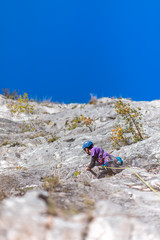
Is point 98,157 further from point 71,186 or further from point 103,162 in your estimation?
point 71,186

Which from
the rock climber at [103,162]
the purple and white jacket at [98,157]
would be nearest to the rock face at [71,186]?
the rock climber at [103,162]

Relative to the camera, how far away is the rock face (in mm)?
1969

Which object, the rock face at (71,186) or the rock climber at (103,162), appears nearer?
the rock face at (71,186)

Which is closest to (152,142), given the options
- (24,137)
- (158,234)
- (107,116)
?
(158,234)

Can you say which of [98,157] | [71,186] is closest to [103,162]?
[98,157]

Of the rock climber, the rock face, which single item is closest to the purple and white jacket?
the rock climber

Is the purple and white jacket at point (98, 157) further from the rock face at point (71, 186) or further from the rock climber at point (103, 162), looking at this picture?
the rock face at point (71, 186)

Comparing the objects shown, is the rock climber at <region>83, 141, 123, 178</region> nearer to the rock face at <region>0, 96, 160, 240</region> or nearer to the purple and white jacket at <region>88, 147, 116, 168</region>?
the purple and white jacket at <region>88, 147, 116, 168</region>

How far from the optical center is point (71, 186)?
5633 mm

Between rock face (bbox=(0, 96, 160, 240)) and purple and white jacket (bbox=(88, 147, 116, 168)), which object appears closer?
rock face (bbox=(0, 96, 160, 240))

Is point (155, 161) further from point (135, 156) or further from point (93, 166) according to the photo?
point (93, 166)

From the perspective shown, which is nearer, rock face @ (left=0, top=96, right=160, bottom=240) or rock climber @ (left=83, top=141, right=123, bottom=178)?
rock face @ (left=0, top=96, right=160, bottom=240)

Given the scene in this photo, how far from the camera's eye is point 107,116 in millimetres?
17188

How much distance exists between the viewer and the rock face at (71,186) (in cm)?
197
